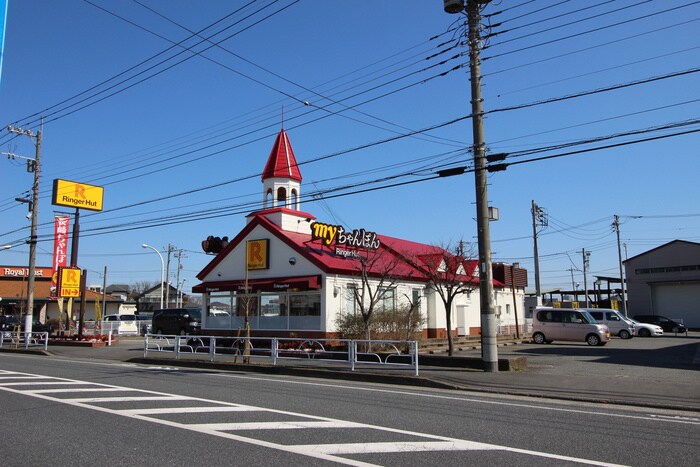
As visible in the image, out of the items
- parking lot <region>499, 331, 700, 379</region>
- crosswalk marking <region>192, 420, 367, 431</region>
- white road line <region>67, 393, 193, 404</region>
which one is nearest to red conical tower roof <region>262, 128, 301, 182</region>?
parking lot <region>499, 331, 700, 379</region>

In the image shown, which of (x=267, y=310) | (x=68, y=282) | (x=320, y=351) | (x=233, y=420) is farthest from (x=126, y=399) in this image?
(x=68, y=282)

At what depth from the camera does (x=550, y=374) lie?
1507cm

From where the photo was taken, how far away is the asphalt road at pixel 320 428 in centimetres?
631

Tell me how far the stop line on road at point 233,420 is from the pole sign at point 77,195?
Result: 2636cm

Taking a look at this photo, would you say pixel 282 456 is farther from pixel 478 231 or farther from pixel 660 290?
pixel 660 290

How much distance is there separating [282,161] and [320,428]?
2471 centimetres

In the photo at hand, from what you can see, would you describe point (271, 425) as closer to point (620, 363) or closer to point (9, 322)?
point (620, 363)

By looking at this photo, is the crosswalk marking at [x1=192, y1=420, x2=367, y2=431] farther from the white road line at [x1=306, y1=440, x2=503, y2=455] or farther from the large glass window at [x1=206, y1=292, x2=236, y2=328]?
the large glass window at [x1=206, y1=292, x2=236, y2=328]

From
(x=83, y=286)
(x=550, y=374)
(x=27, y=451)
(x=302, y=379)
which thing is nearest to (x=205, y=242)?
(x=83, y=286)

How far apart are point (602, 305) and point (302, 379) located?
168ft

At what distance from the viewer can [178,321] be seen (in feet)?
120

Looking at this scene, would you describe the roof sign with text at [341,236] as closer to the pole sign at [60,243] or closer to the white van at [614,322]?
the white van at [614,322]

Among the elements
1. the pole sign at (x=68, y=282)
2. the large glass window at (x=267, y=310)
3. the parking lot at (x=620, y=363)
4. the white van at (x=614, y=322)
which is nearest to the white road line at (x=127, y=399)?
the parking lot at (x=620, y=363)

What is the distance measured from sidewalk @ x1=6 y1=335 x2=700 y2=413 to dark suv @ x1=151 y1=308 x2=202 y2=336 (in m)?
14.6
